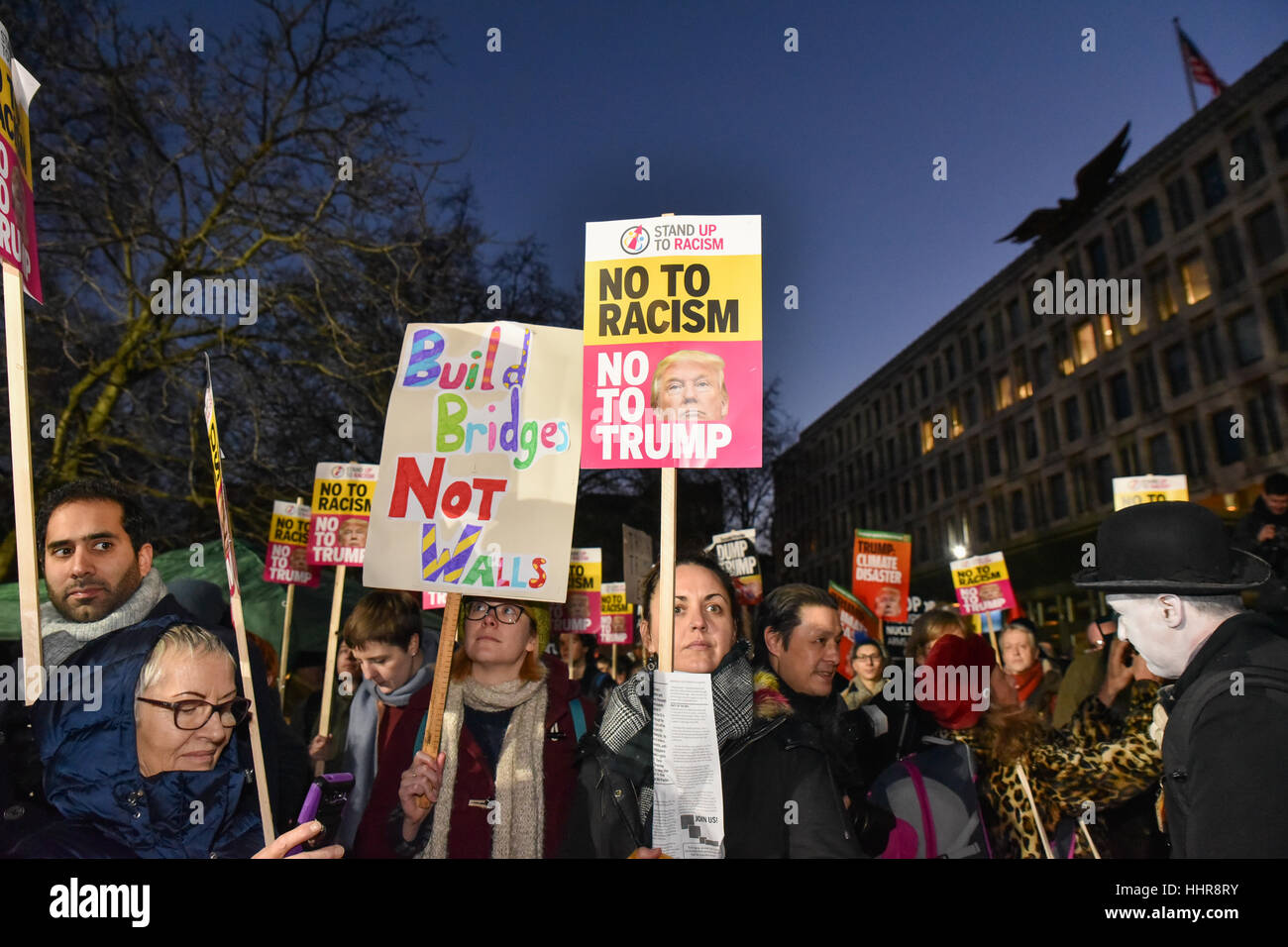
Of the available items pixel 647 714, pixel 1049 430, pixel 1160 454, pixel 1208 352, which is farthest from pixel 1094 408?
pixel 647 714

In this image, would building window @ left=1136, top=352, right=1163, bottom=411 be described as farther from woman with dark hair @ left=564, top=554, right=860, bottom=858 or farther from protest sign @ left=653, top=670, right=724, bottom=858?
protest sign @ left=653, top=670, right=724, bottom=858

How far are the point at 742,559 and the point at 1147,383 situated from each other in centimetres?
3754

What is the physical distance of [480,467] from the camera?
11.9ft

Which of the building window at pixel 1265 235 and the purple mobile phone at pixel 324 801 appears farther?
the building window at pixel 1265 235

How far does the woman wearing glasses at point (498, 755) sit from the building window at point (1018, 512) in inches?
1950

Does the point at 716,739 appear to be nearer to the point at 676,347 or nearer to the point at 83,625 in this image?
the point at 676,347

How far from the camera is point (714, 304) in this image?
11.8 feet

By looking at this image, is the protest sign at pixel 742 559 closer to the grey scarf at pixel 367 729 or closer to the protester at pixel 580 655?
the protester at pixel 580 655

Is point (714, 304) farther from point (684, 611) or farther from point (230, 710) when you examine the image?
point (230, 710)

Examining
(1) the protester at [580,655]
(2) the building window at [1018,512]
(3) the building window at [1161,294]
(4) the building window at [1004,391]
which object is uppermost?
(3) the building window at [1161,294]

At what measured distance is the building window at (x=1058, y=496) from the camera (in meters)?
45.1

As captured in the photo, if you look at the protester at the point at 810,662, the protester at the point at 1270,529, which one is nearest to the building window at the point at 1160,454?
the protester at the point at 1270,529

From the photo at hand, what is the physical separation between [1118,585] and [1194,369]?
4070cm
